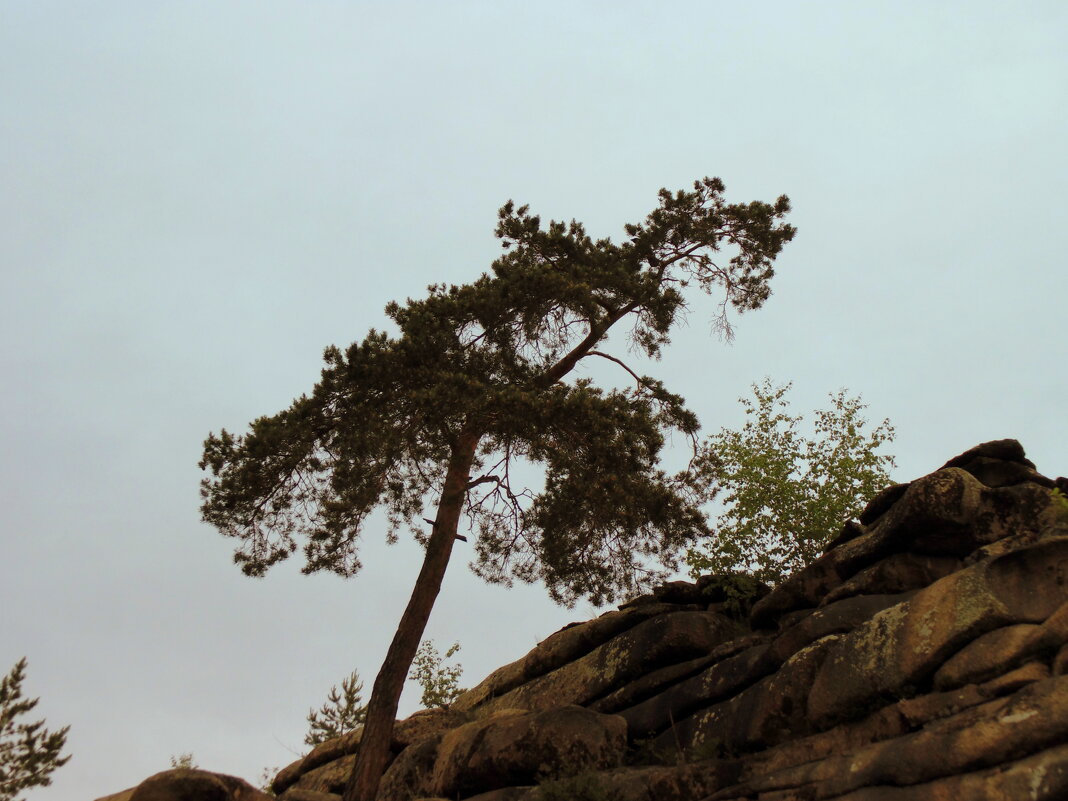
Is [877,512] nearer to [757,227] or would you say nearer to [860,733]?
[860,733]

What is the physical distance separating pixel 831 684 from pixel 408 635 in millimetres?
7926

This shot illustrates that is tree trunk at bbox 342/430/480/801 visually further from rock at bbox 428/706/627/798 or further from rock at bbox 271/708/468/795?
rock at bbox 271/708/468/795

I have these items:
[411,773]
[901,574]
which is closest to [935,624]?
[901,574]

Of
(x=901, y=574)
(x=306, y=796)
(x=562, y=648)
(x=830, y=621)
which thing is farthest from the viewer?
(x=562, y=648)

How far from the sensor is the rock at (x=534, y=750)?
13477 mm

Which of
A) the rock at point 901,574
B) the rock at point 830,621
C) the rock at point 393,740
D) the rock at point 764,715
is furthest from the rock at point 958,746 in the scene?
A: the rock at point 393,740

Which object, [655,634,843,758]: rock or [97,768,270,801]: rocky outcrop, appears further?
[97,768,270,801]: rocky outcrop

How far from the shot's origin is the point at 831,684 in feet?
39.2

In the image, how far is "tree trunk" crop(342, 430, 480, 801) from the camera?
15289 millimetres

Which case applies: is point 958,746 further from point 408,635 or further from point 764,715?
point 408,635

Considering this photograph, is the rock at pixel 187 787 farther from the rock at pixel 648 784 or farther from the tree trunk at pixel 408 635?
the rock at pixel 648 784

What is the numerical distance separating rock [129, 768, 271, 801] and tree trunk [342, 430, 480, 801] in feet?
6.63

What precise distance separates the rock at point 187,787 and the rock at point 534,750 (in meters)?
3.51

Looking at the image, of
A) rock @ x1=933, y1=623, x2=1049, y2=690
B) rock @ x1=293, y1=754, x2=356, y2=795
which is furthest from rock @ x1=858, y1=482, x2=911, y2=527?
rock @ x1=293, y1=754, x2=356, y2=795
